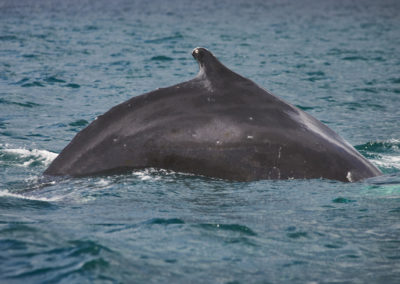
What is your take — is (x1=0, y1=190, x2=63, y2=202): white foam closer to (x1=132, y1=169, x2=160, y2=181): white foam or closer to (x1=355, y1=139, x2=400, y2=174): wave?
(x1=132, y1=169, x2=160, y2=181): white foam

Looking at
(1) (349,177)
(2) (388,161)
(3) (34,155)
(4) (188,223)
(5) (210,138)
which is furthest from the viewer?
(2) (388,161)

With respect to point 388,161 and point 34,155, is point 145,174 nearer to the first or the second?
point 34,155

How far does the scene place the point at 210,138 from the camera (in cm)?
727

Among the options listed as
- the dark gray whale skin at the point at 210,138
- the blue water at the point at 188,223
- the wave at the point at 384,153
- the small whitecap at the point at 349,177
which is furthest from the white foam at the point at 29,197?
the wave at the point at 384,153

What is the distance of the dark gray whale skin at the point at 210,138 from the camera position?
7.27m

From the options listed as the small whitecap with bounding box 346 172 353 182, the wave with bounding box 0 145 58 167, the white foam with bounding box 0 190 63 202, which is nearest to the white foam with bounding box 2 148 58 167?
the wave with bounding box 0 145 58 167

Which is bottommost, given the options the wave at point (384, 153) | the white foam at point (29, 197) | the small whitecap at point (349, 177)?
the wave at point (384, 153)

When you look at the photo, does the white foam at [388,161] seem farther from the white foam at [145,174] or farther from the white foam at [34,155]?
the white foam at [34,155]

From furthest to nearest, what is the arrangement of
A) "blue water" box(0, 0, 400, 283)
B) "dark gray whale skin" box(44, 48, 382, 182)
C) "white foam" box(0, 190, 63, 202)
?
"dark gray whale skin" box(44, 48, 382, 182) < "white foam" box(0, 190, 63, 202) < "blue water" box(0, 0, 400, 283)

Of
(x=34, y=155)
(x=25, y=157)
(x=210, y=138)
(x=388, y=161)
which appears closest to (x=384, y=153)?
(x=388, y=161)

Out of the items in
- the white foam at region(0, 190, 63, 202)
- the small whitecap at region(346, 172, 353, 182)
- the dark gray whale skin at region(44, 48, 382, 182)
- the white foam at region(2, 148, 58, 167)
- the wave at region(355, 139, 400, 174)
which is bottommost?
the wave at region(355, 139, 400, 174)

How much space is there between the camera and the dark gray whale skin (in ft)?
23.9

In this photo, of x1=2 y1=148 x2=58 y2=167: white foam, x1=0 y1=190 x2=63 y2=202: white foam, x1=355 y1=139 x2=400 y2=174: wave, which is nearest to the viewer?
x1=0 y1=190 x2=63 y2=202: white foam

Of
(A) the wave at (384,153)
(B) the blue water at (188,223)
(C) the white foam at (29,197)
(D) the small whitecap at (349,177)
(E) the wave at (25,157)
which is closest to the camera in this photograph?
(B) the blue water at (188,223)
